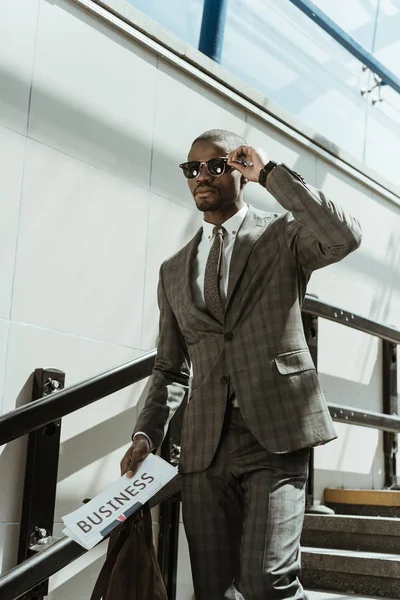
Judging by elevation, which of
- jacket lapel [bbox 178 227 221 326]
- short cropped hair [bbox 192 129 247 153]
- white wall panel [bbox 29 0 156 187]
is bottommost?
jacket lapel [bbox 178 227 221 326]

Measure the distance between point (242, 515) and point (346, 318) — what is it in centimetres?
223

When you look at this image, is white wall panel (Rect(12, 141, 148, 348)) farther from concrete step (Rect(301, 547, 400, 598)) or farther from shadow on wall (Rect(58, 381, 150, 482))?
concrete step (Rect(301, 547, 400, 598))

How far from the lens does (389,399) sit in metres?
5.18

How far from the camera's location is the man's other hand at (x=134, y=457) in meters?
2.14

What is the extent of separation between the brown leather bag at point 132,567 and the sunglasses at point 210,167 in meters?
0.91

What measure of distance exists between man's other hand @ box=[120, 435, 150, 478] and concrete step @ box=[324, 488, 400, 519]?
8.05 feet

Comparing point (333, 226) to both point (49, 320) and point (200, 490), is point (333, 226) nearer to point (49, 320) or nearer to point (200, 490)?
point (200, 490)

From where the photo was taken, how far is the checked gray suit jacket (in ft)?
6.61

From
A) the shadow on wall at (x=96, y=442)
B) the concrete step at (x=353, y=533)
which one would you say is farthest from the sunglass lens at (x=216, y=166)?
the concrete step at (x=353, y=533)

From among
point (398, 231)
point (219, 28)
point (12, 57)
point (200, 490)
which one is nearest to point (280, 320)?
point (200, 490)

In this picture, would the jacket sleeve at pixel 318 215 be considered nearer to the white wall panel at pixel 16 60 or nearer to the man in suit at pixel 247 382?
the man in suit at pixel 247 382

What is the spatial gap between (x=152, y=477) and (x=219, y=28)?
322cm

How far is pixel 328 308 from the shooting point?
13.3 feet

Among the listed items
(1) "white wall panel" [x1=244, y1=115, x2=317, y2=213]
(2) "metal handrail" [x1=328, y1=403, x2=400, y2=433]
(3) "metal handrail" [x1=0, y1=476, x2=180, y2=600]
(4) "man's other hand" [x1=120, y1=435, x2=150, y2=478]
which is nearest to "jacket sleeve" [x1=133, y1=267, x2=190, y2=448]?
(4) "man's other hand" [x1=120, y1=435, x2=150, y2=478]
